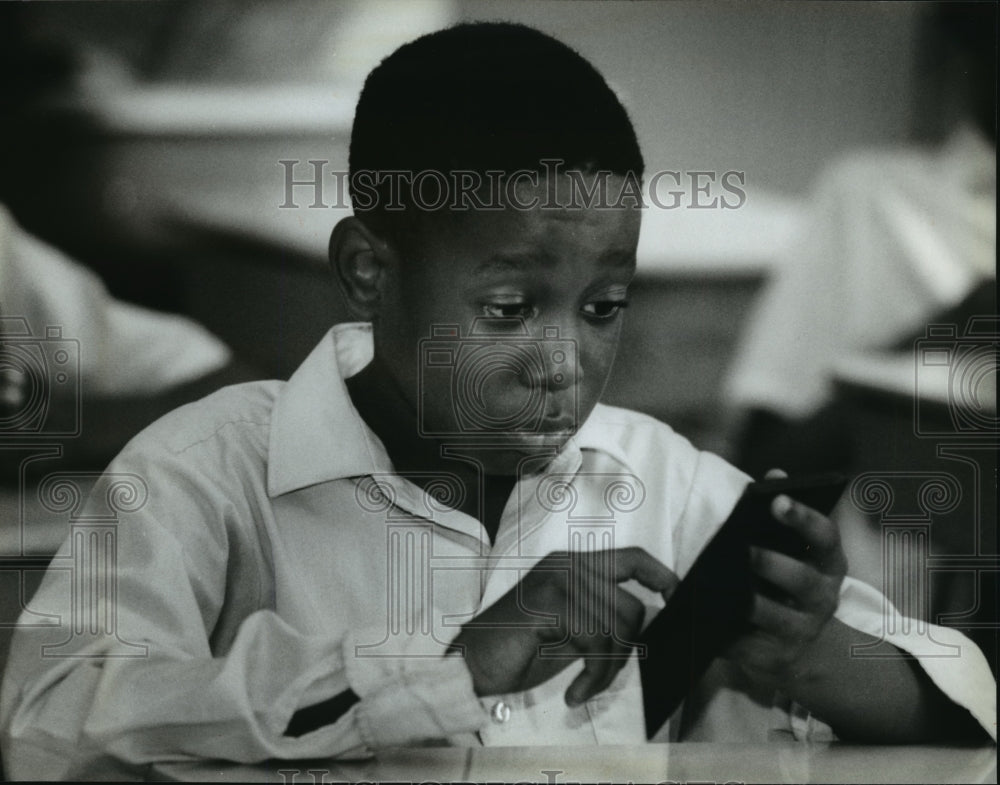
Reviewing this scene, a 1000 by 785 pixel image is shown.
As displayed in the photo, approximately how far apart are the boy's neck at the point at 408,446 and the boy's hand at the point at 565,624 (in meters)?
0.12

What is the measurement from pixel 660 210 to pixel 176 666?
1.05 meters

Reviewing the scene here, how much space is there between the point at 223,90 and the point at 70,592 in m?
0.83

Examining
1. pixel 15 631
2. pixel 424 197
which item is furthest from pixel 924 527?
pixel 15 631

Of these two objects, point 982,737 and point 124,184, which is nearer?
point 124,184

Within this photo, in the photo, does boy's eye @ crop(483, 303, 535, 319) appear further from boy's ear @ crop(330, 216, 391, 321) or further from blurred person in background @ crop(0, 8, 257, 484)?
blurred person in background @ crop(0, 8, 257, 484)

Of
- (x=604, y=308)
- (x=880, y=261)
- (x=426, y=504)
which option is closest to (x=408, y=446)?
(x=426, y=504)

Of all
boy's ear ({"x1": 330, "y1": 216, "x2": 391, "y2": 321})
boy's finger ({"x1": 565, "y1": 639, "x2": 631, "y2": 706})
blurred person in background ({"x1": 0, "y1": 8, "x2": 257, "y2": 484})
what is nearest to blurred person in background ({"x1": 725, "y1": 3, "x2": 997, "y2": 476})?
boy's finger ({"x1": 565, "y1": 639, "x2": 631, "y2": 706})

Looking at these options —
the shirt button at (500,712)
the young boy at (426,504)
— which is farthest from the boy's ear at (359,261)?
the shirt button at (500,712)

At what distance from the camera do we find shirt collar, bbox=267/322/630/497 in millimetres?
1843

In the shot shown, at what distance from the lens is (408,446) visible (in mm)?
1854

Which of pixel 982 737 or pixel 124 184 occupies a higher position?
pixel 124 184

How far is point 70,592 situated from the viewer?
185 centimetres

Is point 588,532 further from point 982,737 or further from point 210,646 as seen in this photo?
point 982,737

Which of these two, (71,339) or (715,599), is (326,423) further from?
(715,599)
